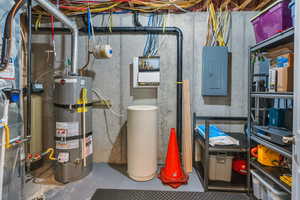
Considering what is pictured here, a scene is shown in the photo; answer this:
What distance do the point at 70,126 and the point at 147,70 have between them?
3.91 ft

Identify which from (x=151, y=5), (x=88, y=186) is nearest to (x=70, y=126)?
(x=88, y=186)

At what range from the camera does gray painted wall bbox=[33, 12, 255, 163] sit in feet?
7.17

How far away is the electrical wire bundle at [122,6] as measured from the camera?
2074 millimetres

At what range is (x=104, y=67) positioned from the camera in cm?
227

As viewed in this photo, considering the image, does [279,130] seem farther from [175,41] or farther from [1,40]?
[1,40]

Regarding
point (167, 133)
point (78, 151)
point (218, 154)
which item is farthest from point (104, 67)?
point (218, 154)

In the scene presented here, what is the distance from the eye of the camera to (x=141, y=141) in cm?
178

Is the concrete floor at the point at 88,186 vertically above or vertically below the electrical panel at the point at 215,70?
below

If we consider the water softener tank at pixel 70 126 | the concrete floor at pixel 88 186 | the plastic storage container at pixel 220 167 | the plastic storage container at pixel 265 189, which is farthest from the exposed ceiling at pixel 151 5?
the concrete floor at pixel 88 186

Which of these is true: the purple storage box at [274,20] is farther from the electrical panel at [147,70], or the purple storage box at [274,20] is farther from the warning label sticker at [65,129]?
the warning label sticker at [65,129]

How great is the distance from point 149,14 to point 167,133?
1734 millimetres

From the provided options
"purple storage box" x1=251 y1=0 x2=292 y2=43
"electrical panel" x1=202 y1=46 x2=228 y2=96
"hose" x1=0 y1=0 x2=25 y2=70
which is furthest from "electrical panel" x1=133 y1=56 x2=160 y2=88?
"hose" x1=0 y1=0 x2=25 y2=70

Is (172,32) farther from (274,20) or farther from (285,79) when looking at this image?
(285,79)

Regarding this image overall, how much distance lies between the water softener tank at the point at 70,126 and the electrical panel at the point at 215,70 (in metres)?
1.58
